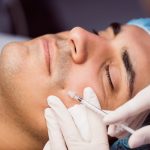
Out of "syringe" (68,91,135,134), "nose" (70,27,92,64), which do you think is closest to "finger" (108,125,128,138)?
"syringe" (68,91,135,134)

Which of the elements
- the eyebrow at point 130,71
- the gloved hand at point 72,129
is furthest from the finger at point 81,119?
the eyebrow at point 130,71

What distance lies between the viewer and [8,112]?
1339 millimetres

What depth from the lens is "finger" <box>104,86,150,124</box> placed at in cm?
A: 111

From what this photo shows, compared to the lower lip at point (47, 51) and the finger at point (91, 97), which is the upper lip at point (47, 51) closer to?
the lower lip at point (47, 51)

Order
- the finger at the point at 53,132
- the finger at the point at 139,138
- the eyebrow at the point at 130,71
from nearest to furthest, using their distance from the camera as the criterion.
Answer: the finger at the point at 139,138
the finger at the point at 53,132
the eyebrow at the point at 130,71

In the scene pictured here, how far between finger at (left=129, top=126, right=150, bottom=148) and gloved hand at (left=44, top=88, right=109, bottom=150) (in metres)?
0.12

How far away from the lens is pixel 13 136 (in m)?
1.34

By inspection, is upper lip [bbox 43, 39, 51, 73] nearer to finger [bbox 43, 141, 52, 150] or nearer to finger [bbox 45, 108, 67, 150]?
finger [bbox 45, 108, 67, 150]

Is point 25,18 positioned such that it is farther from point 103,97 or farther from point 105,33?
point 103,97

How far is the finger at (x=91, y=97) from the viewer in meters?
1.23

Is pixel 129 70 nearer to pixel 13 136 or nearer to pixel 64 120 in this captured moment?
pixel 64 120

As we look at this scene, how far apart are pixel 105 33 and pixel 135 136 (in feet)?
1.76

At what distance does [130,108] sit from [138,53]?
0.98 ft

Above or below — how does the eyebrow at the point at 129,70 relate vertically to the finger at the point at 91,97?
above
